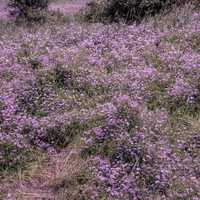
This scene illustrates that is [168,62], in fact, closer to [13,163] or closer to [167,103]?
[167,103]

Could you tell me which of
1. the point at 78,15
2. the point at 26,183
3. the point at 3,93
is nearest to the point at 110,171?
the point at 26,183

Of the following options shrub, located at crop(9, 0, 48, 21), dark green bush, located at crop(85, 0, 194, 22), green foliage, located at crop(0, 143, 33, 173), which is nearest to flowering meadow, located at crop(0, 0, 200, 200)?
green foliage, located at crop(0, 143, 33, 173)

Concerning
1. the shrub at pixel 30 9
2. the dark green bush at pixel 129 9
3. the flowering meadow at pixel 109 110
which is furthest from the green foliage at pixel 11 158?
the shrub at pixel 30 9

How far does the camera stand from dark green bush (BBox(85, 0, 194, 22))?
1496 cm

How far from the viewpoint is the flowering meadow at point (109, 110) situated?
6.02m

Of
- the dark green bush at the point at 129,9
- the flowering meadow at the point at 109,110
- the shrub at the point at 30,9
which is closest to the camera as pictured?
the flowering meadow at the point at 109,110

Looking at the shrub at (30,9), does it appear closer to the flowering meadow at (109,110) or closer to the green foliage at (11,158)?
the flowering meadow at (109,110)

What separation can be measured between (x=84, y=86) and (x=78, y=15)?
9602 mm

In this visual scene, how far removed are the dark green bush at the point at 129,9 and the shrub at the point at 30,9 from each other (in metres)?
1.78

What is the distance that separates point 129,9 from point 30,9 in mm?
4046

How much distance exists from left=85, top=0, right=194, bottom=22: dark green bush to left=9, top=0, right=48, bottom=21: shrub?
1.78 metres

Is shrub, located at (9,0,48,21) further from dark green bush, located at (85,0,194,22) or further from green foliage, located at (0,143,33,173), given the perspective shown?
green foliage, located at (0,143,33,173)

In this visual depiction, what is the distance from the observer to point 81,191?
5.92 m

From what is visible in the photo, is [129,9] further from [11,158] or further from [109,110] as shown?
[11,158]
